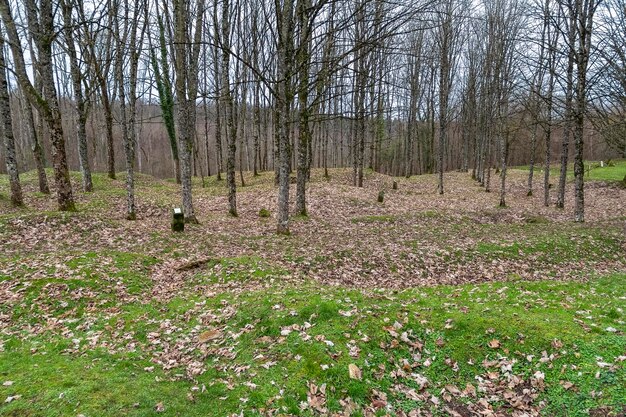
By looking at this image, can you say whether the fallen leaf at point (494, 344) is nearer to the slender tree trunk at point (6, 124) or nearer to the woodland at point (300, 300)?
the woodland at point (300, 300)

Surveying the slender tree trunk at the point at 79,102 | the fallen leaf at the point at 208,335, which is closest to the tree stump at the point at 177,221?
the fallen leaf at the point at 208,335

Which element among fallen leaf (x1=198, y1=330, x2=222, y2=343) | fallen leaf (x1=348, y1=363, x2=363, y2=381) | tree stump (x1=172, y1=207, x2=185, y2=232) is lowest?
fallen leaf (x1=348, y1=363, x2=363, y2=381)

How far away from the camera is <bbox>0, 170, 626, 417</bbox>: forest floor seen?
459cm

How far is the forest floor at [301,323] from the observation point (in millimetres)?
4590

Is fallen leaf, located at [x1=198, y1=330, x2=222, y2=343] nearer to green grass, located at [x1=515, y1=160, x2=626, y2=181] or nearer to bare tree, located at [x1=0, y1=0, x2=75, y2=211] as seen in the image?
bare tree, located at [x1=0, y1=0, x2=75, y2=211]

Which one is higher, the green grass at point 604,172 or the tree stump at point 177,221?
the green grass at point 604,172

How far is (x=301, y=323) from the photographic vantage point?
20.0 ft

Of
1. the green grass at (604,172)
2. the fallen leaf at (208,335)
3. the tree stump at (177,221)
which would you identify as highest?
the green grass at (604,172)

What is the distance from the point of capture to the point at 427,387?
4961 mm

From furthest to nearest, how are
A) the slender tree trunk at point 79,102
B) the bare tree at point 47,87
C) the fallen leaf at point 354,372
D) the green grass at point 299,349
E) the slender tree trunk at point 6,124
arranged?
the slender tree trunk at point 79,102
the slender tree trunk at point 6,124
the bare tree at point 47,87
the fallen leaf at point 354,372
the green grass at point 299,349

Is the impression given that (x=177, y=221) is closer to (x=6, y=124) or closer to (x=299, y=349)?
(x=6, y=124)

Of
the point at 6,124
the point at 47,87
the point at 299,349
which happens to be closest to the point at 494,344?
the point at 299,349

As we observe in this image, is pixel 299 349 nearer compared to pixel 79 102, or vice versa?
pixel 299 349

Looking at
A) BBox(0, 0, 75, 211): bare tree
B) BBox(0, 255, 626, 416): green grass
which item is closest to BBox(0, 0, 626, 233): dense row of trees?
BBox(0, 0, 75, 211): bare tree
